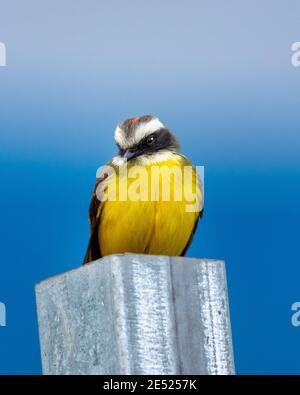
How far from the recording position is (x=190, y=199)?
773 cm

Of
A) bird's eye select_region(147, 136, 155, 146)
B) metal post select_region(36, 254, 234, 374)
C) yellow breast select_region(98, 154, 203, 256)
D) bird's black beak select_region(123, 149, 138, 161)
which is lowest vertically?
metal post select_region(36, 254, 234, 374)

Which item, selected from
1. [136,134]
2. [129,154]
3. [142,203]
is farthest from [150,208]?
[136,134]

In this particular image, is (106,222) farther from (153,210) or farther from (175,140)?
(175,140)

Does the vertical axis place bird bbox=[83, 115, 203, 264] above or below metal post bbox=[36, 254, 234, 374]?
above

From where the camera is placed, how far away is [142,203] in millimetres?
7457

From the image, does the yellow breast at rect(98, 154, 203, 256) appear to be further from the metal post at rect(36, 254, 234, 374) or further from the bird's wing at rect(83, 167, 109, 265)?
the metal post at rect(36, 254, 234, 374)

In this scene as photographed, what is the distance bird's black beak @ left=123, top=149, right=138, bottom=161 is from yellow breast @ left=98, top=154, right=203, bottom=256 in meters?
0.06

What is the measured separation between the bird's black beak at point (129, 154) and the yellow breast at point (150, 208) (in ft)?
0.18

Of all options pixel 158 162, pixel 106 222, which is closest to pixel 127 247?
pixel 106 222

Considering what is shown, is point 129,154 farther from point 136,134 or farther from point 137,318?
point 137,318

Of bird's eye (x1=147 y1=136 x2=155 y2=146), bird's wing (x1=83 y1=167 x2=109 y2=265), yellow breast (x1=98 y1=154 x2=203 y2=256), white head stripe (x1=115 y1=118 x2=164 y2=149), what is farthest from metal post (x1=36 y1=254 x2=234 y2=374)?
bird's eye (x1=147 y1=136 x2=155 y2=146)

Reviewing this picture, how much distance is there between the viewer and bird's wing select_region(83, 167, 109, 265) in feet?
26.0

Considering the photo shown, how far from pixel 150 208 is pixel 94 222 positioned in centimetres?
70
